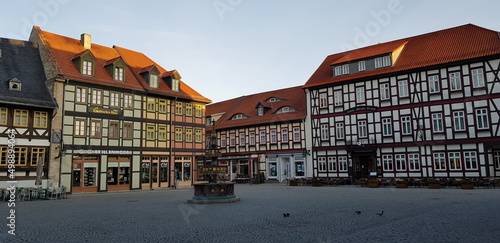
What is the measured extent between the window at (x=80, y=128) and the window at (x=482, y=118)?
3024 centimetres

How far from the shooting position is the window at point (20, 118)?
26.2m

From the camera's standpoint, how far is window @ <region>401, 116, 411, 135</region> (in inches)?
1339

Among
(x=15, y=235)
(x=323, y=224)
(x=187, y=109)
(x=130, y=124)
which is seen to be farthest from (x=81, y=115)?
(x=323, y=224)

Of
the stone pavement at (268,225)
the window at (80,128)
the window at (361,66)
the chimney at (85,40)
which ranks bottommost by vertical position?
the stone pavement at (268,225)

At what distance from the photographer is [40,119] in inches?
1083

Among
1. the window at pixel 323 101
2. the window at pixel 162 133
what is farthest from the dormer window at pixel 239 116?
the window at pixel 162 133

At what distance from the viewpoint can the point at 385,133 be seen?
35.3 m

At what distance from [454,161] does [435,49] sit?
32.1ft

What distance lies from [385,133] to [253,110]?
1783 cm

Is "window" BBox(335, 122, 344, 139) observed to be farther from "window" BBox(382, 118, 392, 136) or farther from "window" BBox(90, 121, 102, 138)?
"window" BBox(90, 121, 102, 138)

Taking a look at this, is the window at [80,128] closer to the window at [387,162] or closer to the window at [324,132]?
the window at [324,132]

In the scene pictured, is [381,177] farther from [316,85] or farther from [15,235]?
[15,235]

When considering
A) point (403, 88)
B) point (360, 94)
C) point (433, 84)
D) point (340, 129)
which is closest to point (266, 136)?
point (340, 129)

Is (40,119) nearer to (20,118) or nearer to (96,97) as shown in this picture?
(20,118)
